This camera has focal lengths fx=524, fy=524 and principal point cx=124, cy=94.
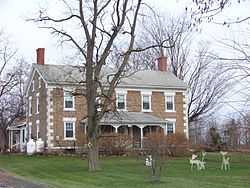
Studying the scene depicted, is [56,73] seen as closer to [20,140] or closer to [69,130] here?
[69,130]

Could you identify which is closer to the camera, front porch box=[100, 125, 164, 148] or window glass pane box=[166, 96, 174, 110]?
front porch box=[100, 125, 164, 148]

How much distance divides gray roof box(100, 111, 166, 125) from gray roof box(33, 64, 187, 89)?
2.95 m

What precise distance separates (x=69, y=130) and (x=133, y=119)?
6243 mm

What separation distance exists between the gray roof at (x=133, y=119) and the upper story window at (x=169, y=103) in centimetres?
234

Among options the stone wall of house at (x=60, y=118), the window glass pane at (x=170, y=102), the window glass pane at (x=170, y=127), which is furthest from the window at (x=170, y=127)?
the stone wall of house at (x=60, y=118)

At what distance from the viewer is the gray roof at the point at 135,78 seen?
166 ft

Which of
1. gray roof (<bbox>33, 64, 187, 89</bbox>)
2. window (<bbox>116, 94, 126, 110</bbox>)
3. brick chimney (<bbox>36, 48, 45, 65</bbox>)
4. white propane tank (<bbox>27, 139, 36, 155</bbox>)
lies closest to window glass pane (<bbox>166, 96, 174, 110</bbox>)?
gray roof (<bbox>33, 64, 187, 89</bbox>)

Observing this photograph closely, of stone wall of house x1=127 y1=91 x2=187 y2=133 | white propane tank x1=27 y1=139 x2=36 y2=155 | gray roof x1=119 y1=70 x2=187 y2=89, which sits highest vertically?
gray roof x1=119 y1=70 x2=187 y2=89

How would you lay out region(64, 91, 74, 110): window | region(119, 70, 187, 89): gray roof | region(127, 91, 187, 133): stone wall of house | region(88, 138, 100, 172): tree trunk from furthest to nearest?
region(119, 70, 187, 89): gray roof, region(127, 91, 187, 133): stone wall of house, region(64, 91, 74, 110): window, region(88, 138, 100, 172): tree trunk

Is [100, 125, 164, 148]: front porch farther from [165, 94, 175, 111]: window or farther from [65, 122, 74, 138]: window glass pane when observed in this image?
[165, 94, 175, 111]: window

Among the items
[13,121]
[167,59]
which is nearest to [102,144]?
[167,59]

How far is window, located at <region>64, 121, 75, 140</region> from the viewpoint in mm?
49781

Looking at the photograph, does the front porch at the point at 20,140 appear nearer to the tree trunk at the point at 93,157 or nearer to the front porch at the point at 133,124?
the front porch at the point at 133,124

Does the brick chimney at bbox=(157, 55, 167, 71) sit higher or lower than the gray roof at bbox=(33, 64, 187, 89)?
higher
